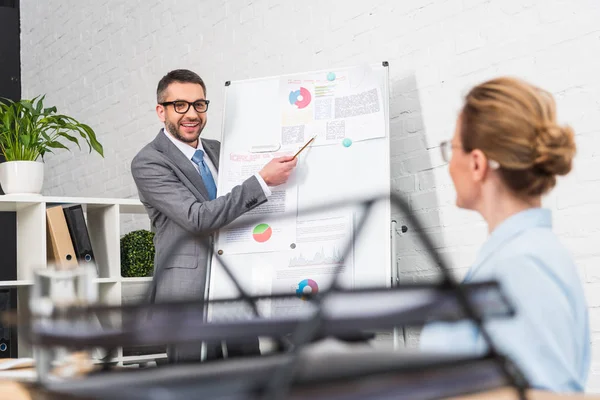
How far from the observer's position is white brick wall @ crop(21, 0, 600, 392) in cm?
230

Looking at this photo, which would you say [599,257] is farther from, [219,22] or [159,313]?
[219,22]

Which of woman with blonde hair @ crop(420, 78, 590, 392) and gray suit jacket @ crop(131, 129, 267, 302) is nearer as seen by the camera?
woman with blonde hair @ crop(420, 78, 590, 392)

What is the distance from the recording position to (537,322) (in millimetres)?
787

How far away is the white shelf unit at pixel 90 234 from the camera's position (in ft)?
10.9

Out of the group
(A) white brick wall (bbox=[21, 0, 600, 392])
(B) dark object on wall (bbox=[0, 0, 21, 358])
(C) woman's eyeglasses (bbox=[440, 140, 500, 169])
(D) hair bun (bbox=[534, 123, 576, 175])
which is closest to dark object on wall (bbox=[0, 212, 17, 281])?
(B) dark object on wall (bbox=[0, 0, 21, 358])

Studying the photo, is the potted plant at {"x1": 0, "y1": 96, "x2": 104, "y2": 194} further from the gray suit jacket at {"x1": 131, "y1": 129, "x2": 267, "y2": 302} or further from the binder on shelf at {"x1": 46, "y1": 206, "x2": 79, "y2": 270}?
the gray suit jacket at {"x1": 131, "y1": 129, "x2": 267, "y2": 302}

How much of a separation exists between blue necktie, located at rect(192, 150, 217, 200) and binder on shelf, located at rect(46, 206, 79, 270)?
0.75m

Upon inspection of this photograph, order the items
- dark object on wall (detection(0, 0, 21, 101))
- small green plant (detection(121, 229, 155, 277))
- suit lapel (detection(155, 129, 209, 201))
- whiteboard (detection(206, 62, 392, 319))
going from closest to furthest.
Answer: whiteboard (detection(206, 62, 392, 319)) < suit lapel (detection(155, 129, 209, 201)) < small green plant (detection(121, 229, 155, 277)) < dark object on wall (detection(0, 0, 21, 101))

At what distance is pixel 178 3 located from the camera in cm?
399

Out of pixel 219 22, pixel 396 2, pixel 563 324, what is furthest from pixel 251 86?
pixel 563 324

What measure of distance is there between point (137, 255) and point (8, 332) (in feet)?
2.13

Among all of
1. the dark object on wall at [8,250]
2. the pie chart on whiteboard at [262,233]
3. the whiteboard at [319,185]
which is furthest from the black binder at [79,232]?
the dark object on wall at [8,250]

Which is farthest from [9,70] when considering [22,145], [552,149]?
[552,149]

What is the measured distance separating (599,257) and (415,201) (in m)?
0.73
